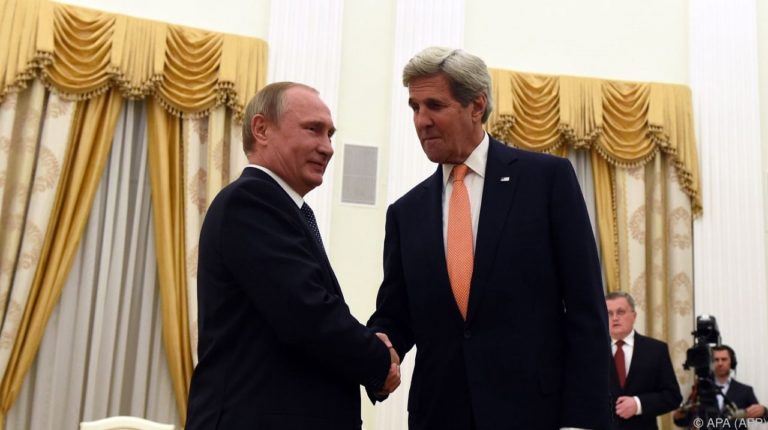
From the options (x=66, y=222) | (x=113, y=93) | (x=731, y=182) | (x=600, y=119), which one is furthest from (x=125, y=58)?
(x=731, y=182)

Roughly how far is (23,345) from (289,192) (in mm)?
4435

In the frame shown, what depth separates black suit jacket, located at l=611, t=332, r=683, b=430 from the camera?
5703 millimetres

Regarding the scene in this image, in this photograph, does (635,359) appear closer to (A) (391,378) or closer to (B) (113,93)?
(A) (391,378)

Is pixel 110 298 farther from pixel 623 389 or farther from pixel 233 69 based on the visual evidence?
pixel 623 389

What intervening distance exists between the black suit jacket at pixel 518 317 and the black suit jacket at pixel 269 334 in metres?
0.24

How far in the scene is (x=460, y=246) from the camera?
2.65 m

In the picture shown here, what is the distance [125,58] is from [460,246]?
4.78 metres

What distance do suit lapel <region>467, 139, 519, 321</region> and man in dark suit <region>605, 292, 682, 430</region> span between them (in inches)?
134

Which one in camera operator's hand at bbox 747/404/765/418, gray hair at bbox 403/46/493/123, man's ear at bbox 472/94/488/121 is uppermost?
gray hair at bbox 403/46/493/123

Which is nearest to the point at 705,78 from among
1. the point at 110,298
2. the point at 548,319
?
the point at 110,298

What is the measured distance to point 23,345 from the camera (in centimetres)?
624

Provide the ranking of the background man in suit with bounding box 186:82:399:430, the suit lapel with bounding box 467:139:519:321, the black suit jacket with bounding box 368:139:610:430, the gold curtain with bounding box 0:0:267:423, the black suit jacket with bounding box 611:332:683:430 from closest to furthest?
A: the background man in suit with bounding box 186:82:399:430
the black suit jacket with bounding box 368:139:610:430
the suit lapel with bounding box 467:139:519:321
the black suit jacket with bounding box 611:332:683:430
the gold curtain with bounding box 0:0:267:423

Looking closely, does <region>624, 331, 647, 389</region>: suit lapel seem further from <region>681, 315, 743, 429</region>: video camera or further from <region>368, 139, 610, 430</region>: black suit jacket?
<region>368, 139, 610, 430</region>: black suit jacket

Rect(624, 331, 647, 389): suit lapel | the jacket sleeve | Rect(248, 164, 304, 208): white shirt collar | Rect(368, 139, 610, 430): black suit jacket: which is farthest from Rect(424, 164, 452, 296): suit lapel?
Rect(624, 331, 647, 389): suit lapel
